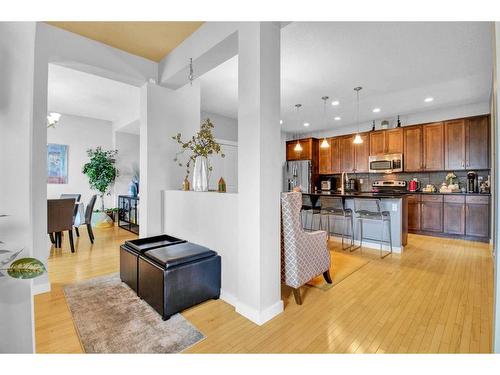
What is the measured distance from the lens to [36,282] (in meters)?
2.34

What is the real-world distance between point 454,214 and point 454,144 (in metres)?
1.39

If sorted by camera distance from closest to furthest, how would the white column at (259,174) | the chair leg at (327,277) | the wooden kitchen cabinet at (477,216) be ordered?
1. the white column at (259,174)
2. the chair leg at (327,277)
3. the wooden kitchen cabinet at (477,216)

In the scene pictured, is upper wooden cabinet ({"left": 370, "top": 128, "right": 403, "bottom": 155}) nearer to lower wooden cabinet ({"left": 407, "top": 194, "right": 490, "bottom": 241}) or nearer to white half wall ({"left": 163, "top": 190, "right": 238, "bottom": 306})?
lower wooden cabinet ({"left": 407, "top": 194, "right": 490, "bottom": 241})

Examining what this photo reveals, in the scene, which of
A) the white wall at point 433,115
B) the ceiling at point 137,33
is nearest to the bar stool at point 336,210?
the white wall at point 433,115

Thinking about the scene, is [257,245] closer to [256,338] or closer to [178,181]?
[256,338]

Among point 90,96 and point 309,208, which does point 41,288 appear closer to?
point 309,208

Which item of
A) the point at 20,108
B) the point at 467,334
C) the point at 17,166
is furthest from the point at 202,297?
the point at 467,334

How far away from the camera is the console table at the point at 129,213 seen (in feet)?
17.0

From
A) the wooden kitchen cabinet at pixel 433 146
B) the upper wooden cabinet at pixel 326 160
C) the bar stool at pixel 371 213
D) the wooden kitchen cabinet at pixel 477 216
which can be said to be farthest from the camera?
the upper wooden cabinet at pixel 326 160

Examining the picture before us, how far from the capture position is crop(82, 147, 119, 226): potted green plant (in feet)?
19.4

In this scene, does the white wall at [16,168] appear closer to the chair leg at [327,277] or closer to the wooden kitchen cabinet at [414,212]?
the chair leg at [327,277]

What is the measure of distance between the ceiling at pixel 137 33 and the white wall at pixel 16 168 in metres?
1.59

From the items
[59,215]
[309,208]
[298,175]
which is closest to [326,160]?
[298,175]

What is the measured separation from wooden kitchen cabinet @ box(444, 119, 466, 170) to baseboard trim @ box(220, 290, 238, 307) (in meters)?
5.17
